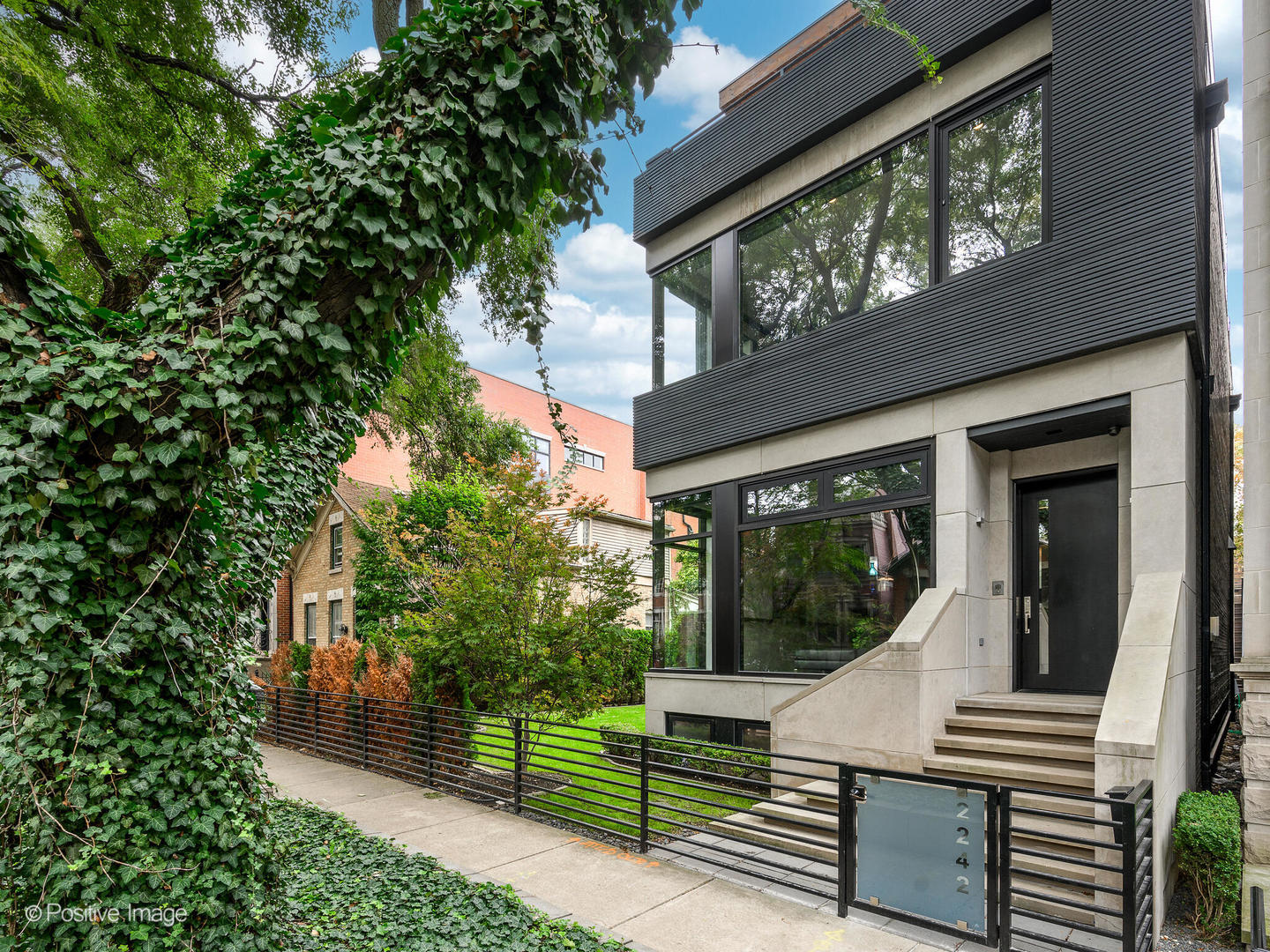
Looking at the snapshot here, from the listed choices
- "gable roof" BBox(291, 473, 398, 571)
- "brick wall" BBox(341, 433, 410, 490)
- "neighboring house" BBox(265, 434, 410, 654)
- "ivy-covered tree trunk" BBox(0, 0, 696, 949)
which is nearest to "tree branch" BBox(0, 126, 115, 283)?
"ivy-covered tree trunk" BBox(0, 0, 696, 949)

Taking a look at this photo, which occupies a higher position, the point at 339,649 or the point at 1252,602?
the point at 1252,602

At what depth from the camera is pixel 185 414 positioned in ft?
9.22

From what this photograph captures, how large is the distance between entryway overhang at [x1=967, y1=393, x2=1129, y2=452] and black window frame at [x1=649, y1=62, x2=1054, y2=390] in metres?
1.64

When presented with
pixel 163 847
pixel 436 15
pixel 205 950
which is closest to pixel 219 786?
pixel 163 847

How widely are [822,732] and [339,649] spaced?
9.27 m

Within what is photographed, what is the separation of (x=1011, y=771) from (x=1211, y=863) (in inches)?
51.0

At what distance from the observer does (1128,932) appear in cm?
392

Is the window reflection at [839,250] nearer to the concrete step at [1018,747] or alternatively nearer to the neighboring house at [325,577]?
the concrete step at [1018,747]

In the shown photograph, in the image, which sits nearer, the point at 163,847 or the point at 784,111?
the point at 163,847

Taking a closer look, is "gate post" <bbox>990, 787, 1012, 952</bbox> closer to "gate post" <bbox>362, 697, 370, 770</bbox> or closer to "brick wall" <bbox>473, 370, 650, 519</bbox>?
"gate post" <bbox>362, 697, 370, 770</bbox>

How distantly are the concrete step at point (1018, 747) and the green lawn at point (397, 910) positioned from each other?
11.8 feet

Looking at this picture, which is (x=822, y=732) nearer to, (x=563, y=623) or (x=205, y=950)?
(x=563, y=623)

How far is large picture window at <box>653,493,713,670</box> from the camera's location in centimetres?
1032

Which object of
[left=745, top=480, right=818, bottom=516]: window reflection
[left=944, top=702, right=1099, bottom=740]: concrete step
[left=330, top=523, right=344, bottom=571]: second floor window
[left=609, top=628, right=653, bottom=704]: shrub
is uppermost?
[left=745, top=480, right=818, bottom=516]: window reflection
